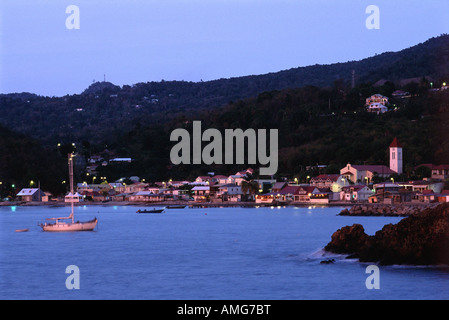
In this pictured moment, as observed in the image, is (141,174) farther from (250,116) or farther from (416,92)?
(416,92)

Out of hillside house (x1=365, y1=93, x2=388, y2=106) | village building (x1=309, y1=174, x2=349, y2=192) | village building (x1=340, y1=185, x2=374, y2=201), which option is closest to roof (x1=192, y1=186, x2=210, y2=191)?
village building (x1=309, y1=174, x2=349, y2=192)

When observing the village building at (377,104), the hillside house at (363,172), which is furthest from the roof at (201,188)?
the village building at (377,104)

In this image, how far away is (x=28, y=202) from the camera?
8775 centimetres

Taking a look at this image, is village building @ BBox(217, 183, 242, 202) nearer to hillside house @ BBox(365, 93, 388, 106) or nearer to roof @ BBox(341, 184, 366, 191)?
roof @ BBox(341, 184, 366, 191)

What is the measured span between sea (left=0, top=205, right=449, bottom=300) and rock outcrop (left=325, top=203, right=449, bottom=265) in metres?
0.38

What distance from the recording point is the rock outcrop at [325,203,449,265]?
885 inches

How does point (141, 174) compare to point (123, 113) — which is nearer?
point (141, 174)

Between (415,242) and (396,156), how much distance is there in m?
55.2

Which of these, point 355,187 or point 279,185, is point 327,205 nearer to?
point 355,187

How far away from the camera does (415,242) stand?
22.9m

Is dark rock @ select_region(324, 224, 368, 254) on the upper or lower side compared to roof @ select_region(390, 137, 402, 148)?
lower

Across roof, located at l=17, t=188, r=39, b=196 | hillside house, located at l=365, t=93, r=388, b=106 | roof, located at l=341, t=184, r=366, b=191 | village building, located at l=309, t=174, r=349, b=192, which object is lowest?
roof, located at l=17, t=188, r=39, b=196
